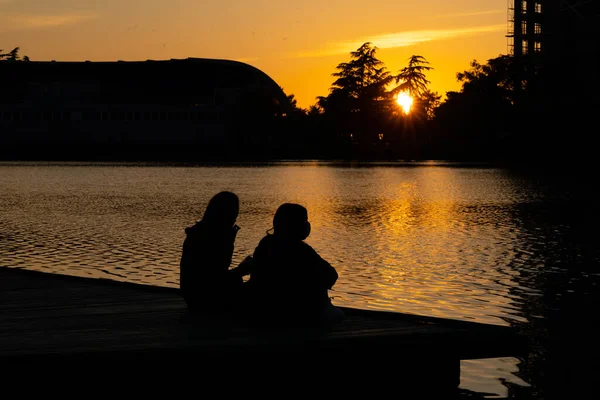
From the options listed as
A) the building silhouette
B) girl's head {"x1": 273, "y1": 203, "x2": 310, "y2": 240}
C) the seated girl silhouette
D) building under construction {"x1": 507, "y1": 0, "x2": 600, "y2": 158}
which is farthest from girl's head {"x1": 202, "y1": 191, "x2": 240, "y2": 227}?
the building silhouette

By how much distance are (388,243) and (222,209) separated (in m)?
19.6

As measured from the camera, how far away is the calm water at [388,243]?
688 inches

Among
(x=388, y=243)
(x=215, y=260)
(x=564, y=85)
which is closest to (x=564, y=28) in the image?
(x=564, y=85)

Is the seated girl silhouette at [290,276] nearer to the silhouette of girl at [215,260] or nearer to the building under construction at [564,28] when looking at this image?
the silhouette of girl at [215,260]

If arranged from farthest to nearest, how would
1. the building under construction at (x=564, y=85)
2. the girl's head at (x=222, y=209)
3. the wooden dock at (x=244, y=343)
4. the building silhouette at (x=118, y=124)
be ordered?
the building silhouette at (x=118, y=124)
the building under construction at (x=564, y=85)
the girl's head at (x=222, y=209)
the wooden dock at (x=244, y=343)

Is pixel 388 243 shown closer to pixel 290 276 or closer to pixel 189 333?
pixel 290 276

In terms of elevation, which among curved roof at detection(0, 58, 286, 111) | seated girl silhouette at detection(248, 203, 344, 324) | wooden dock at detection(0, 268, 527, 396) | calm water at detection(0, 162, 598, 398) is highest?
curved roof at detection(0, 58, 286, 111)

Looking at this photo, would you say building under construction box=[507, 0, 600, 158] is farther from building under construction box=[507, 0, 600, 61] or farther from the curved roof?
the curved roof

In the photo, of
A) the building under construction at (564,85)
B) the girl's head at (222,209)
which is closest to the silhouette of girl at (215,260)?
the girl's head at (222,209)

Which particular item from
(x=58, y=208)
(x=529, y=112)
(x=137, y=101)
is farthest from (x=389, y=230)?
(x=137, y=101)

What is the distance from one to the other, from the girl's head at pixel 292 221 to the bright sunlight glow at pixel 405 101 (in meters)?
162

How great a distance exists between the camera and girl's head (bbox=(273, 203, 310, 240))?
31.8 ft

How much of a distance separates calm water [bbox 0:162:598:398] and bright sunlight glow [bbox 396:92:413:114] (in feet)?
370

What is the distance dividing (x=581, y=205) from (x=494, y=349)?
4026 cm
